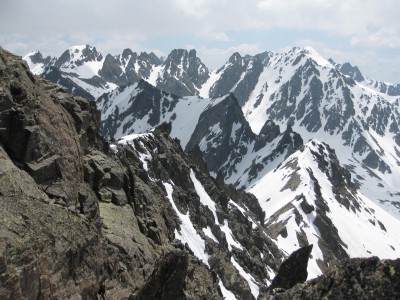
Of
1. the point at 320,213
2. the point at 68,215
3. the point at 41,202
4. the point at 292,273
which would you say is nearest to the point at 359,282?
the point at 292,273

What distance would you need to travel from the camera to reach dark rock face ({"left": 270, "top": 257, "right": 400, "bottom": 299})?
10.7m

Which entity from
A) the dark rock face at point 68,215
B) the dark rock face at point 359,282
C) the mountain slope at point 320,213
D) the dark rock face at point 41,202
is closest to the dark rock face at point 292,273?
the dark rock face at point 68,215

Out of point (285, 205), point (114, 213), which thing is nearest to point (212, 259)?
point (114, 213)

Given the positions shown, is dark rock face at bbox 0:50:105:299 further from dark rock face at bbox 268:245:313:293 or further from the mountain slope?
the mountain slope

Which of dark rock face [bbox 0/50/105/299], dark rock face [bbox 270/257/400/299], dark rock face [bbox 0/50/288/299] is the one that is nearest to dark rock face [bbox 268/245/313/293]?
dark rock face [bbox 0/50/288/299]

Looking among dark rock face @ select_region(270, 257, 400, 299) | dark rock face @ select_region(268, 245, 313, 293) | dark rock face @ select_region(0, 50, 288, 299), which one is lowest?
dark rock face @ select_region(270, 257, 400, 299)

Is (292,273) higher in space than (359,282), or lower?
higher

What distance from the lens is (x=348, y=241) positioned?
433 ft

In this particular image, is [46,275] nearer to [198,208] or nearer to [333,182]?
[198,208]

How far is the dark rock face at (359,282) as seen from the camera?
10727 millimetres

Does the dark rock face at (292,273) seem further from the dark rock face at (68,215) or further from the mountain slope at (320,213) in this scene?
the mountain slope at (320,213)

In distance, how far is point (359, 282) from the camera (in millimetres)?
11258

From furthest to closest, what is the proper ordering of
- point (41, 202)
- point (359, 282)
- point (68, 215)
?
point (68, 215) → point (41, 202) → point (359, 282)

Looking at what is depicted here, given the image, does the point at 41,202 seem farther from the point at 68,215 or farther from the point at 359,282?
the point at 359,282
